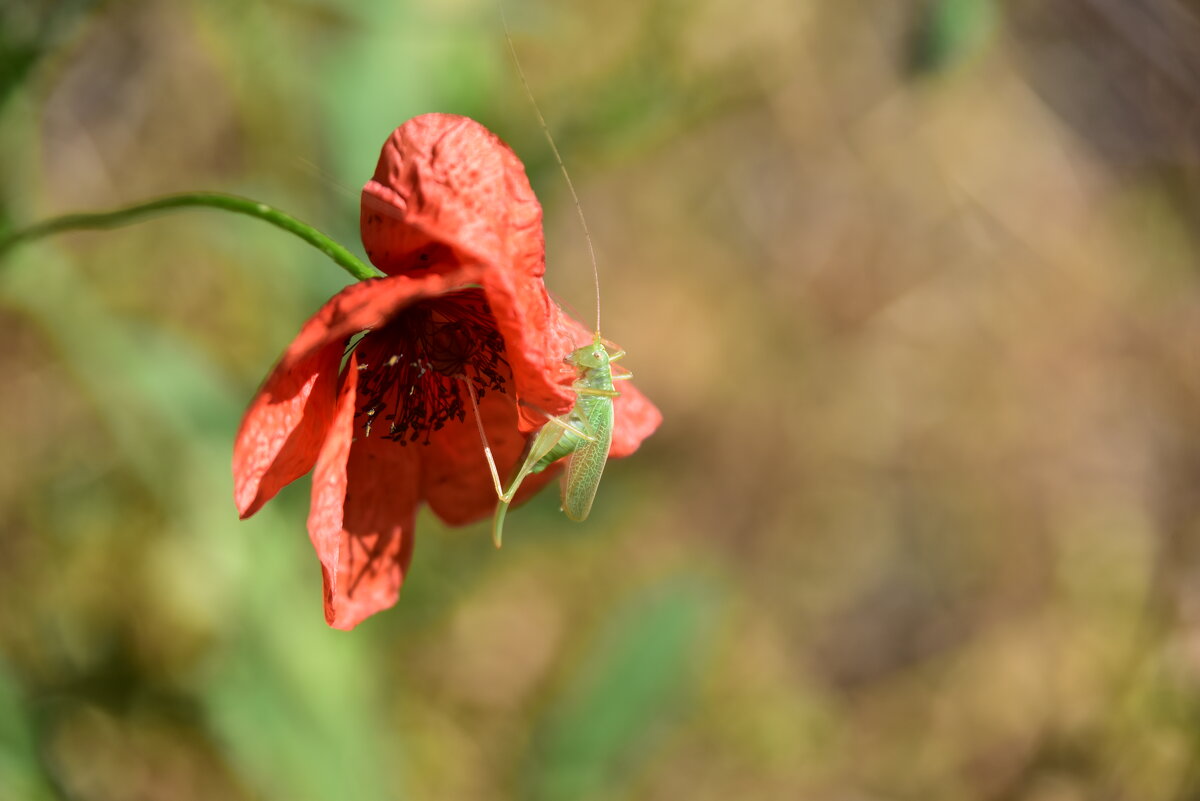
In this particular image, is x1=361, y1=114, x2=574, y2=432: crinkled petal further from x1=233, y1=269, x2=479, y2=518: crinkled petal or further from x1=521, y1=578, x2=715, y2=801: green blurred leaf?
x1=521, y1=578, x2=715, y2=801: green blurred leaf

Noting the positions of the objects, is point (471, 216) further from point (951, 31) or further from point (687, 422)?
point (687, 422)

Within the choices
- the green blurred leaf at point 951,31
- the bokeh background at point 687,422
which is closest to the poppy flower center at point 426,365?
the bokeh background at point 687,422

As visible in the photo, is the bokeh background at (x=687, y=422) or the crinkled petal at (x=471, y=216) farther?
the bokeh background at (x=687, y=422)

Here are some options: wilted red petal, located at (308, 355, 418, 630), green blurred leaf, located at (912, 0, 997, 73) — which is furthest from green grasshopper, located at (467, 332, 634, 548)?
green blurred leaf, located at (912, 0, 997, 73)

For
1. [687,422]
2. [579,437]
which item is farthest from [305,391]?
[687,422]

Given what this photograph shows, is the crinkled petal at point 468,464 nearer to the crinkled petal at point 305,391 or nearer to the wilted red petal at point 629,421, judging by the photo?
the wilted red petal at point 629,421

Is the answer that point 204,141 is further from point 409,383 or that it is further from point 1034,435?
point 1034,435

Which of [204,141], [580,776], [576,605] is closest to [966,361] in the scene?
[576,605]
